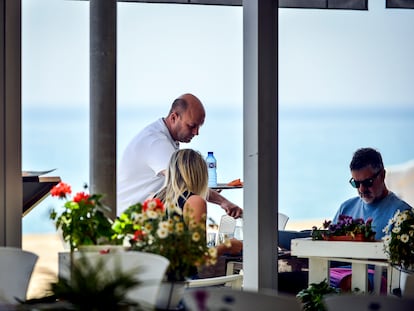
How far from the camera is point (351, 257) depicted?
471 cm

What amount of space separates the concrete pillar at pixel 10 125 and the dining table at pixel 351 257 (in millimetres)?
1564

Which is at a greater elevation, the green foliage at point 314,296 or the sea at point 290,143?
the sea at point 290,143

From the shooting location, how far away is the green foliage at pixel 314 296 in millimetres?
4420

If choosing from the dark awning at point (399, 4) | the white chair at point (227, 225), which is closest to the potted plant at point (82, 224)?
the white chair at point (227, 225)

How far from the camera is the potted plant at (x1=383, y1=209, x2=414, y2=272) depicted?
14.4 ft

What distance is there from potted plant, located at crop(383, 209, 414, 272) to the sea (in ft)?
9.64

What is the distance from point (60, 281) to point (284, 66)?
24.5 feet

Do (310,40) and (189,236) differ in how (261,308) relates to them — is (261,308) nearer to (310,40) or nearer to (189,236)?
(189,236)

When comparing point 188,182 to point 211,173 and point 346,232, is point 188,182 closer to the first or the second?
point 346,232

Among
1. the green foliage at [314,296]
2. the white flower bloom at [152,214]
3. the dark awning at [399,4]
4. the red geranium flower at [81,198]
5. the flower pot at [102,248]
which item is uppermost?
the dark awning at [399,4]

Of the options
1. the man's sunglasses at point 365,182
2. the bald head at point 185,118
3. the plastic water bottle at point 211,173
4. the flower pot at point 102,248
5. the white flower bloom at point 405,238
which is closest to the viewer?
the flower pot at point 102,248

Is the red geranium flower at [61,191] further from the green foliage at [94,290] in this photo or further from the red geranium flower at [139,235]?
the green foliage at [94,290]

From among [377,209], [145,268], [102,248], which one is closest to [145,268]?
[145,268]

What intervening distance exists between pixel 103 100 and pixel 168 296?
1872 mm
